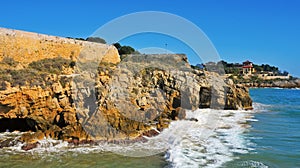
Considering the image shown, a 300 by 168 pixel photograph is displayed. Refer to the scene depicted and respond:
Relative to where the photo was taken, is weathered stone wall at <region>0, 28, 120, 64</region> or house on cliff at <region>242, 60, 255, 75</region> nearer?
weathered stone wall at <region>0, 28, 120, 64</region>

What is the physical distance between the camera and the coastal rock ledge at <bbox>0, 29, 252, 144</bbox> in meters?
14.2

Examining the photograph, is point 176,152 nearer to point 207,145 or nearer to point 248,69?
point 207,145

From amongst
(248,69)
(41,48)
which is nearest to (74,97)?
(41,48)

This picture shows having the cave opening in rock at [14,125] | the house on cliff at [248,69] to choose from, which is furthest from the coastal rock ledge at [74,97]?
the house on cliff at [248,69]

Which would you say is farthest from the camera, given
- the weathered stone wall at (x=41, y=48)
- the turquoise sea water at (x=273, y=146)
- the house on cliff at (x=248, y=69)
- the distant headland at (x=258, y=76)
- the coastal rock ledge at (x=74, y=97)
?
the house on cliff at (x=248, y=69)

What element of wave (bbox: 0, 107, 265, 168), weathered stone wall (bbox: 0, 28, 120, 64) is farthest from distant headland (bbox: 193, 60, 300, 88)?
wave (bbox: 0, 107, 265, 168)

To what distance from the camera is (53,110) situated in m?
15.1

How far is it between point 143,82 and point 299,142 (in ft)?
37.6

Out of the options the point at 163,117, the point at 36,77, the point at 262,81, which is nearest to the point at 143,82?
the point at 163,117

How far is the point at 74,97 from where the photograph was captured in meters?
15.1

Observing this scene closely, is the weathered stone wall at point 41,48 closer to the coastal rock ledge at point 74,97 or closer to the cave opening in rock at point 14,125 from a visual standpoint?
the coastal rock ledge at point 74,97

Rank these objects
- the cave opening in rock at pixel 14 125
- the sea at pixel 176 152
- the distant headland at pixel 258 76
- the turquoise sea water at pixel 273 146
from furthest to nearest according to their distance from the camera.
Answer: the distant headland at pixel 258 76 → the cave opening in rock at pixel 14 125 → the turquoise sea water at pixel 273 146 → the sea at pixel 176 152

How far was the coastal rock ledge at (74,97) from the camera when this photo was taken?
1420cm

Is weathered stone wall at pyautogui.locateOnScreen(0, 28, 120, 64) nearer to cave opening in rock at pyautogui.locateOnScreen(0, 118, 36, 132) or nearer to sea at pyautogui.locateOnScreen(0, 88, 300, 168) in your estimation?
cave opening in rock at pyautogui.locateOnScreen(0, 118, 36, 132)
